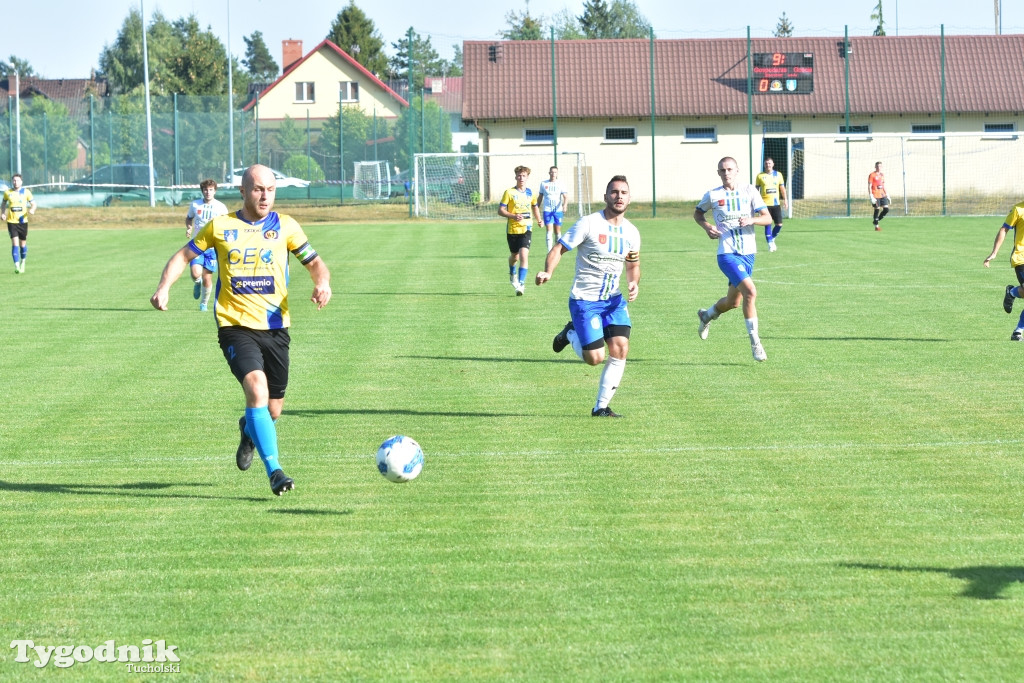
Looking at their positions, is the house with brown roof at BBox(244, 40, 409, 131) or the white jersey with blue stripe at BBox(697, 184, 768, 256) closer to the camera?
the white jersey with blue stripe at BBox(697, 184, 768, 256)

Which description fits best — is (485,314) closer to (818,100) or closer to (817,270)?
(817,270)

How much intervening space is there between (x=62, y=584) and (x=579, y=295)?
18.3 ft

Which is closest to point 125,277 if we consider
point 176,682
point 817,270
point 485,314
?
point 485,314

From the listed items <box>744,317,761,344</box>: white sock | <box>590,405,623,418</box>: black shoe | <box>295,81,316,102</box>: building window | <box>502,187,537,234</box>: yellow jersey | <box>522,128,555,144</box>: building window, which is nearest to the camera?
<box>590,405,623,418</box>: black shoe

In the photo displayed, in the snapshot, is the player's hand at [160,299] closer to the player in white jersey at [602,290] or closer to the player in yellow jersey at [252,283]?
the player in yellow jersey at [252,283]

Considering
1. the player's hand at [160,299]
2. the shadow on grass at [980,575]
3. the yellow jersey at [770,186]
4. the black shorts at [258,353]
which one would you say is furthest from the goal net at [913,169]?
the shadow on grass at [980,575]

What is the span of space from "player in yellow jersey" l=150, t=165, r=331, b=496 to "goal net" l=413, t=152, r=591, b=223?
38.7 m

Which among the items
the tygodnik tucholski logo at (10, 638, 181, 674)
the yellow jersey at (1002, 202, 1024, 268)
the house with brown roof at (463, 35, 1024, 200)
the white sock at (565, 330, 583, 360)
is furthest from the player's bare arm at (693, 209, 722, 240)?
the house with brown roof at (463, 35, 1024, 200)

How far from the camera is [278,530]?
7.27 meters

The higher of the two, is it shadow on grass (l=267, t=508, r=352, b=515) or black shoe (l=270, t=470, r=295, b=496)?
black shoe (l=270, t=470, r=295, b=496)

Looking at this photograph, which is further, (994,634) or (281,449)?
(281,449)

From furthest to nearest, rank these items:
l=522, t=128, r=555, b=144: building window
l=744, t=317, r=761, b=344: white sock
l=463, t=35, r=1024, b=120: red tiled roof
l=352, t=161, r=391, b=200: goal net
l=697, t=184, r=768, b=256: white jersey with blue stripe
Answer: l=352, t=161, r=391, b=200: goal net
l=522, t=128, r=555, b=144: building window
l=463, t=35, r=1024, b=120: red tiled roof
l=697, t=184, r=768, b=256: white jersey with blue stripe
l=744, t=317, r=761, b=344: white sock

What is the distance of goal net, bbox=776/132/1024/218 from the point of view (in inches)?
2000

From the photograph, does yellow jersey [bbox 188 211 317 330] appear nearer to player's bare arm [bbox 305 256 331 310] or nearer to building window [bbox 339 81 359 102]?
player's bare arm [bbox 305 256 331 310]
